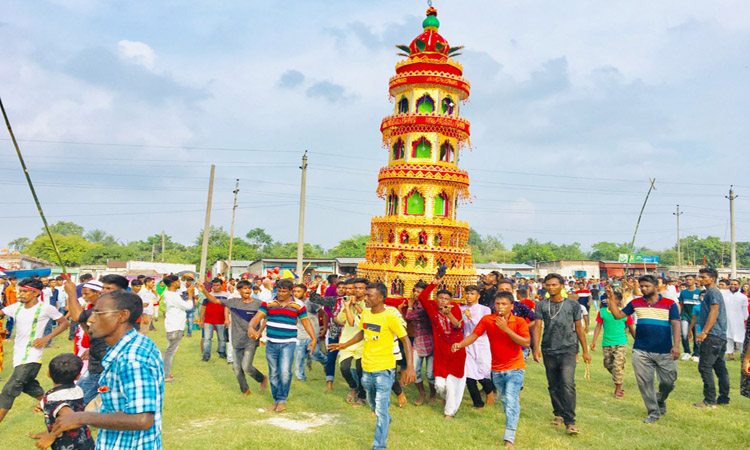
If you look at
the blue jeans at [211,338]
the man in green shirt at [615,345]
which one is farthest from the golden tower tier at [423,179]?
the man in green shirt at [615,345]

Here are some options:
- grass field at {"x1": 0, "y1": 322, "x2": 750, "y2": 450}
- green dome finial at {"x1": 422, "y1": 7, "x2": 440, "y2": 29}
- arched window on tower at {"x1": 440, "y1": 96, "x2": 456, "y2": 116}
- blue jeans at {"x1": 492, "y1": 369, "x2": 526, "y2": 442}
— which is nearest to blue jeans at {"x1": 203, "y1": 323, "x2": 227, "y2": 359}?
grass field at {"x1": 0, "y1": 322, "x2": 750, "y2": 450}

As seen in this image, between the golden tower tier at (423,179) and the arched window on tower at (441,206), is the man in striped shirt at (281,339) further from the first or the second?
the arched window on tower at (441,206)

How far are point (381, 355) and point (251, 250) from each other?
183 ft

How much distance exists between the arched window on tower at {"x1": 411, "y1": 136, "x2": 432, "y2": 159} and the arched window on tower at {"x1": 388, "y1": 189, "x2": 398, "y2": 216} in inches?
82.0

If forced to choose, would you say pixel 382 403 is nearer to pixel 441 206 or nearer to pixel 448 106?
pixel 441 206

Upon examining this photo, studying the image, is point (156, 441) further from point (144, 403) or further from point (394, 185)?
point (394, 185)

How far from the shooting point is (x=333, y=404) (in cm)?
765

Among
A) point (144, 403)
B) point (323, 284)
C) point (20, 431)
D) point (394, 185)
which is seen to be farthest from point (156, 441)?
point (394, 185)

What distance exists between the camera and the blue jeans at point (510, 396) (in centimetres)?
585

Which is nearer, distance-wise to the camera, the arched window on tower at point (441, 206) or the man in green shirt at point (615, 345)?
the man in green shirt at point (615, 345)

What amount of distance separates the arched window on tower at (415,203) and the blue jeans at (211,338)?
13822mm

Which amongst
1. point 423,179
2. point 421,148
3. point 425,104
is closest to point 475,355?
point 423,179

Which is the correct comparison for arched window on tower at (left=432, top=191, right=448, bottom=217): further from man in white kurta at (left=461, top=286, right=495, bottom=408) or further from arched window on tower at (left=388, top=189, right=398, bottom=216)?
man in white kurta at (left=461, top=286, right=495, bottom=408)

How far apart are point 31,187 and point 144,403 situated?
3989mm
